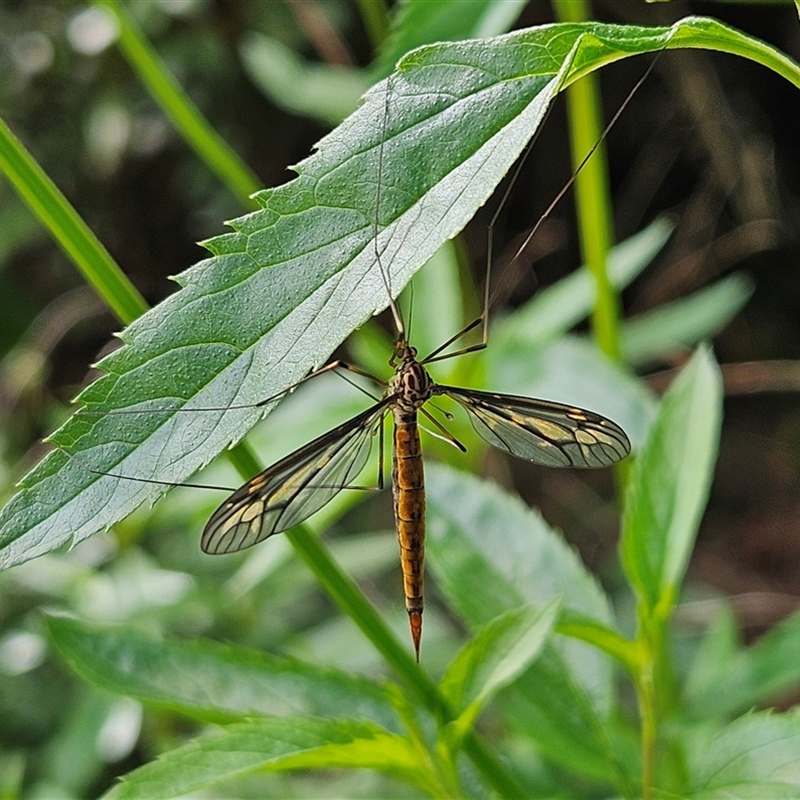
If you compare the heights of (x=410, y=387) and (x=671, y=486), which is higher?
(x=410, y=387)

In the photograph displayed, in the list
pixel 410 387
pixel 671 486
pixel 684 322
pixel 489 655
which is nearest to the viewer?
pixel 489 655

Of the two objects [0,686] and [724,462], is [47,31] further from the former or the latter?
[724,462]

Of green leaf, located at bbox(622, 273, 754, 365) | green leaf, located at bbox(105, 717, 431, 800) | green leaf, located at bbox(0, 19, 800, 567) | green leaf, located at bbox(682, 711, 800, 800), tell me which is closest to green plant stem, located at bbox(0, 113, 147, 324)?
green leaf, located at bbox(0, 19, 800, 567)

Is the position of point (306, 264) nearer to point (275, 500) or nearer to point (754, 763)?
point (275, 500)

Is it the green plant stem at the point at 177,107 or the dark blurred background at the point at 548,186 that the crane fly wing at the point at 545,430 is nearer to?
the green plant stem at the point at 177,107

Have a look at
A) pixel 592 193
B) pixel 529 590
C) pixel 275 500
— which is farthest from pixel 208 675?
pixel 592 193

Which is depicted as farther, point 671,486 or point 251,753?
point 671,486

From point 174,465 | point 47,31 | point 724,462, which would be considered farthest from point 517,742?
point 47,31

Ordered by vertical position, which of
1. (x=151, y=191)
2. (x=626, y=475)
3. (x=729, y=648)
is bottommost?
(x=729, y=648)
